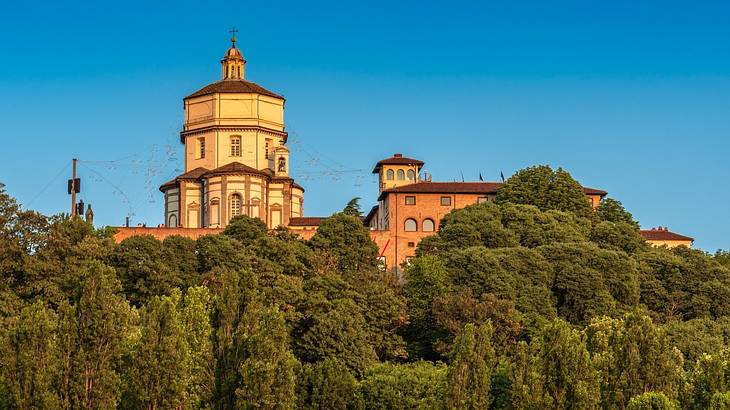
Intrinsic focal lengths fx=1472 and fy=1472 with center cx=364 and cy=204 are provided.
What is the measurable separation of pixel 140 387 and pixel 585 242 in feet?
117

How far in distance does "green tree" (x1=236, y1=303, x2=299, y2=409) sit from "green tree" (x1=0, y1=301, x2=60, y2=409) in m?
6.37

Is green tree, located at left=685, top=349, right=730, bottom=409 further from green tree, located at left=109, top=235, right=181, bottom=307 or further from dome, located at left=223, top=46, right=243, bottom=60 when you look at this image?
dome, located at left=223, top=46, right=243, bottom=60

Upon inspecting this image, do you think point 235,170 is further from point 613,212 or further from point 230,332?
→ point 230,332

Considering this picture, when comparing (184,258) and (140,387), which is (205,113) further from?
(140,387)

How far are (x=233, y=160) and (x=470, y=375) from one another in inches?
1689

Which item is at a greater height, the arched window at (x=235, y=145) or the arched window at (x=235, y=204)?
the arched window at (x=235, y=145)

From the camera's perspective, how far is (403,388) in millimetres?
60312

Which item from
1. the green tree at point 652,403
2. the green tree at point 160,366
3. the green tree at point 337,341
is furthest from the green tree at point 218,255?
the green tree at point 652,403

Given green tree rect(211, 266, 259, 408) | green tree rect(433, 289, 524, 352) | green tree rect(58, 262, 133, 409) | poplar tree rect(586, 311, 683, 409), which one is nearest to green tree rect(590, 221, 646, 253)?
green tree rect(433, 289, 524, 352)

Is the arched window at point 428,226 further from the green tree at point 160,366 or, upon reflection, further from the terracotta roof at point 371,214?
the green tree at point 160,366

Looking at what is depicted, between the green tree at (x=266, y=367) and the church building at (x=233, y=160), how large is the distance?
3893 centimetres

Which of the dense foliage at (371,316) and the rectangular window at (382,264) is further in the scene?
the rectangular window at (382,264)

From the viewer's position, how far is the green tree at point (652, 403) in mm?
47719

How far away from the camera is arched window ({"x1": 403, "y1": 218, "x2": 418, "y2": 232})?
308ft
